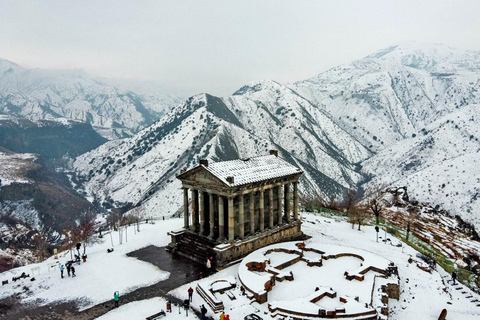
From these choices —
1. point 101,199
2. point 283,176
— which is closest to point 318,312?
point 283,176

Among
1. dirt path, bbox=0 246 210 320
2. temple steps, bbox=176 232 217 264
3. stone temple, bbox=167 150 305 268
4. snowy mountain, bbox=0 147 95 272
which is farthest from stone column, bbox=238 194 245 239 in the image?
snowy mountain, bbox=0 147 95 272

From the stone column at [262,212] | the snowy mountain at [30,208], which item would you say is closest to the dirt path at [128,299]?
the stone column at [262,212]

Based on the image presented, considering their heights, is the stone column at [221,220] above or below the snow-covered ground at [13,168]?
above

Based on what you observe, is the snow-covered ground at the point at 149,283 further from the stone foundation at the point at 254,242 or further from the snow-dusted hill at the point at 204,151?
the snow-dusted hill at the point at 204,151

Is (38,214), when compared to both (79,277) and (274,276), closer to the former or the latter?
(79,277)

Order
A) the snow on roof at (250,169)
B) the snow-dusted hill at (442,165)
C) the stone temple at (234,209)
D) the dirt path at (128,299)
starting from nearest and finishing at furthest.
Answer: the dirt path at (128,299), the stone temple at (234,209), the snow on roof at (250,169), the snow-dusted hill at (442,165)

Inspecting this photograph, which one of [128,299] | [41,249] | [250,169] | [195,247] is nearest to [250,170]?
[250,169]
